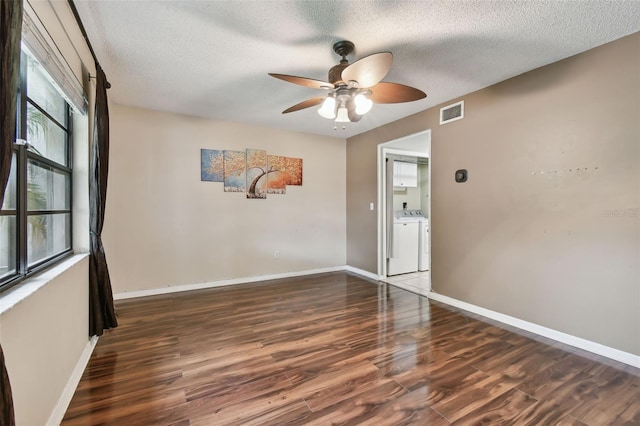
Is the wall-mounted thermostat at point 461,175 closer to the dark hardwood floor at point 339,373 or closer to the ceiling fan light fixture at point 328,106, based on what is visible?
the dark hardwood floor at point 339,373

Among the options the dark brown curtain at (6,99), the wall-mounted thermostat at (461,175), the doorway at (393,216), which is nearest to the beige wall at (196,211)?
the doorway at (393,216)

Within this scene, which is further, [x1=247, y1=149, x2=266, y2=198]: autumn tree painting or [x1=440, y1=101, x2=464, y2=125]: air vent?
[x1=247, y1=149, x2=266, y2=198]: autumn tree painting

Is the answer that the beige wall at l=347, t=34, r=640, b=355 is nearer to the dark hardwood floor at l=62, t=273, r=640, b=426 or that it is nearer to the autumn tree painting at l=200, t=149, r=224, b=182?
the dark hardwood floor at l=62, t=273, r=640, b=426

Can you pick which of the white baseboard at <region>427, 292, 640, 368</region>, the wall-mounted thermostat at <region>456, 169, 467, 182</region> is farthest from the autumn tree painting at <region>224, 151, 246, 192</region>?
the white baseboard at <region>427, 292, 640, 368</region>

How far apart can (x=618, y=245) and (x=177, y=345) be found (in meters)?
3.58

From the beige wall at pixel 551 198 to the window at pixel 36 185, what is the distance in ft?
11.7

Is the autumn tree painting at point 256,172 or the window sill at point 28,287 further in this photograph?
the autumn tree painting at point 256,172

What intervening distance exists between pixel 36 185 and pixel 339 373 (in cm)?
221

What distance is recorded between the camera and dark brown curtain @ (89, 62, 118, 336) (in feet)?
7.36

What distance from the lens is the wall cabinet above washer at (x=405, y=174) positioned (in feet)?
16.1

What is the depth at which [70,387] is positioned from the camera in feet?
5.68

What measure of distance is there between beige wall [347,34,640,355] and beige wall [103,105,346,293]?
6.76 ft

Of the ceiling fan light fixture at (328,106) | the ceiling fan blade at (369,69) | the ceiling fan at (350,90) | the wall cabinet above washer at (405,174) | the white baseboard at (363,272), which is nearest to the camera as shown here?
the ceiling fan blade at (369,69)

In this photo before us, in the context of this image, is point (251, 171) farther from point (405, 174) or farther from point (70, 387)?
point (70, 387)
